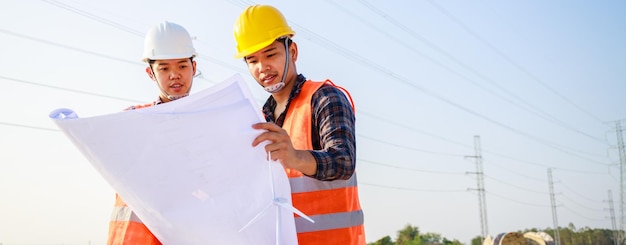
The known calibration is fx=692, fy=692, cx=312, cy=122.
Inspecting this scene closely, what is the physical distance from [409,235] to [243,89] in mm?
52760

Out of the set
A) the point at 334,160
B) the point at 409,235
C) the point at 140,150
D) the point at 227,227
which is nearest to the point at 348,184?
the point at 334,160

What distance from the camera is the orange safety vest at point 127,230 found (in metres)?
2.90

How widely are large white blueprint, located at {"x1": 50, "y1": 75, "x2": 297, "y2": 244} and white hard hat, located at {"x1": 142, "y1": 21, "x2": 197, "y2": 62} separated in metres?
1.32

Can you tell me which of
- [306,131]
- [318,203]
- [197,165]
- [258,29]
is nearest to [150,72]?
[258,29]

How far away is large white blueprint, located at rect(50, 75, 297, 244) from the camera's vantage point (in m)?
2.16

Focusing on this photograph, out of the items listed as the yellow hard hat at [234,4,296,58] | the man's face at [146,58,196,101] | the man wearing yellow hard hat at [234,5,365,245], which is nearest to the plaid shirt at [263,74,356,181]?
the man wearing yellow hard hat at [234,5,365,245]

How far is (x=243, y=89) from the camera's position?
2223mm

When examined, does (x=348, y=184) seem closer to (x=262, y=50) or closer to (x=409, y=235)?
(x=262, y=50)

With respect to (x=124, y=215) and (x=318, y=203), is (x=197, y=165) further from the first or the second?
(x=124, y=215)

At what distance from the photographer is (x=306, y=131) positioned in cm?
276

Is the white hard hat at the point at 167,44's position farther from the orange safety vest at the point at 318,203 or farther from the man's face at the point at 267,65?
the orange safety vest at the point at 318,203

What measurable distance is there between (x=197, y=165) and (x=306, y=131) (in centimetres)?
63

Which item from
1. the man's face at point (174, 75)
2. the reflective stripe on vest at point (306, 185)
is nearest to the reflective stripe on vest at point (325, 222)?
the reflective stripe on vest at point (306, 185)

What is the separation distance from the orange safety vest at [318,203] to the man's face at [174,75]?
2.82 feet
